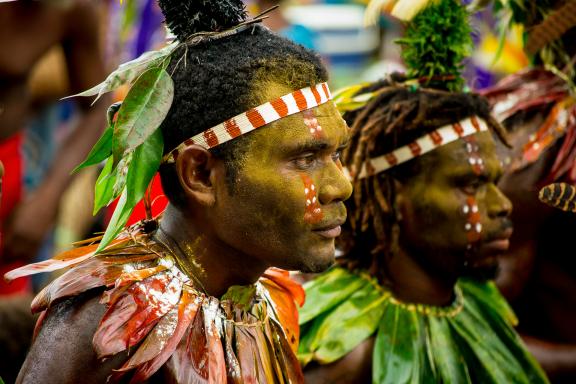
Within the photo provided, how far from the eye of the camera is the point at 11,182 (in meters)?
4.40

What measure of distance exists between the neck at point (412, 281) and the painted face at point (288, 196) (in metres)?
0.98

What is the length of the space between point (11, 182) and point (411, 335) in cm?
215

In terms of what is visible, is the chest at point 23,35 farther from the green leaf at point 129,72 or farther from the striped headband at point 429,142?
the green leaf at point 129,72

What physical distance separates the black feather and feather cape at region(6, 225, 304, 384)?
54cm

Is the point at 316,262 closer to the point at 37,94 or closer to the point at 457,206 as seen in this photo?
the point at 457,206

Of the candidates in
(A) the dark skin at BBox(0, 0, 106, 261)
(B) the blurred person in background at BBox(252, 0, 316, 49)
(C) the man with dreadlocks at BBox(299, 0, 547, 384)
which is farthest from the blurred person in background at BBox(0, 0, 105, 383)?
(C) the man with dreadlocks at BBox(299, 0, 547, 384)

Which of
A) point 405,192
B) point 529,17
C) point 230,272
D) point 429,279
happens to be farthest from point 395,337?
point 529,17

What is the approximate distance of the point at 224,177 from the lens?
2.36 metres

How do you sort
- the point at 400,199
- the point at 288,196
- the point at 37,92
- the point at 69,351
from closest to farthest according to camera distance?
the point at 69,351 → the point at 288,196 → the point at 400,199 → the point at 37,92

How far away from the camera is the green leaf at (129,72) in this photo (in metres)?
2.30

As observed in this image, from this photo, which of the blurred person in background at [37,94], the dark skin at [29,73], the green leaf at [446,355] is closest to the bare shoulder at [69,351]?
the green leaf at [446,355]

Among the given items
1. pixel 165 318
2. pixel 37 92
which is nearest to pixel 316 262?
pixel 165 318

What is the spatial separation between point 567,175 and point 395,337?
1.13 meters

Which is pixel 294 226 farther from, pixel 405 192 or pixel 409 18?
pixel 409 18
